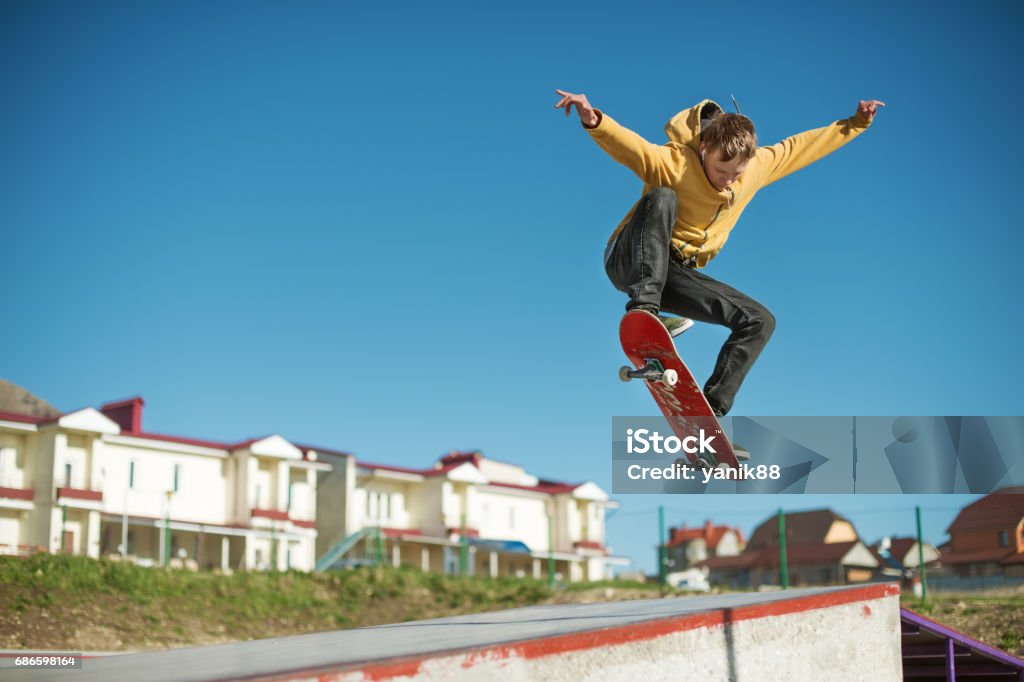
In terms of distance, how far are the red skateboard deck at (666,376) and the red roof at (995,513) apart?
4583 millimetres

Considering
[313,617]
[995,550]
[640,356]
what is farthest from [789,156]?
[313,617]

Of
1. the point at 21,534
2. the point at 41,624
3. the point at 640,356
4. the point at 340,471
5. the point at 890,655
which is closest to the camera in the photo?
the point at 640,356

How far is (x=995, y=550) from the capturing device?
17.3 m

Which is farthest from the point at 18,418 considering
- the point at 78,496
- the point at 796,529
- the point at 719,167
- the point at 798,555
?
the point at 719,167

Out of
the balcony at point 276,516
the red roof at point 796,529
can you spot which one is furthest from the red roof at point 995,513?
the balcony at point 276,516

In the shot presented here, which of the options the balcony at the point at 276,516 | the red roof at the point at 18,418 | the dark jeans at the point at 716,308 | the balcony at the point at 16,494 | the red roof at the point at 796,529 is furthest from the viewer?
the balcony at the point at 276,516

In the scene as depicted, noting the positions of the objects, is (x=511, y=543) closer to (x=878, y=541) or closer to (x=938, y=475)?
(x=878, y=541)

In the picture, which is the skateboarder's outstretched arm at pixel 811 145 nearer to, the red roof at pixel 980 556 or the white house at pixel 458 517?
the red roof at pixel 980 556

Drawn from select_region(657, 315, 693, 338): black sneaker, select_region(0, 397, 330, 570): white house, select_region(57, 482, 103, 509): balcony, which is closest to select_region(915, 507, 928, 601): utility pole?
select_region(657, 315, 693, 338): black sneaker

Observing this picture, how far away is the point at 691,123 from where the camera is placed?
22.5ft

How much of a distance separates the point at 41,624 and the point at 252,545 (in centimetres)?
2202

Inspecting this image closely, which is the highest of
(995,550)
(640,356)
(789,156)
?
(789,156)

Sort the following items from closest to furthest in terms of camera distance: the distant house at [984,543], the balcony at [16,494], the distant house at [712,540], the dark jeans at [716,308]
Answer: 1. the dark jeans at [716,308]
2. the distant house at [984,543]
3. the balcony at [16,494]
4. the distant house at [712,540]

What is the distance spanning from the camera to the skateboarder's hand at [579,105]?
607 cm
